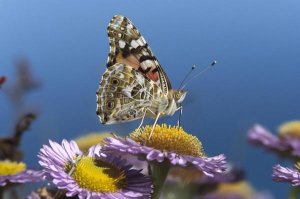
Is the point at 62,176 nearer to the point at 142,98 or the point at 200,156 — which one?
the point at 200,156

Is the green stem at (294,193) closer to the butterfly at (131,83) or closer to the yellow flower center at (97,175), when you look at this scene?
the butterfly at (131,83)

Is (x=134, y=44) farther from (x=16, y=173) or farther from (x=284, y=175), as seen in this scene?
(x=16, y=173)

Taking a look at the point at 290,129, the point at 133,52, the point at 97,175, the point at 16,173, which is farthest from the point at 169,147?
the point at 290,129

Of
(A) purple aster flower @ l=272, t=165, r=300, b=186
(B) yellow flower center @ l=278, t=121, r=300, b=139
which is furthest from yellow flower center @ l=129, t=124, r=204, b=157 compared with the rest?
(B) yellow flower center @ l=278, t=121, r=300, b=139

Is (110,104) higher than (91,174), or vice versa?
(110,104)

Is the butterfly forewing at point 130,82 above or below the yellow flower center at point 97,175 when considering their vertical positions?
above

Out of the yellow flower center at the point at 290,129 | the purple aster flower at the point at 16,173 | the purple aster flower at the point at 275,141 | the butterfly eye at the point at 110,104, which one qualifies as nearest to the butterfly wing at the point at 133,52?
the butterfly eye at the point at 110,104
